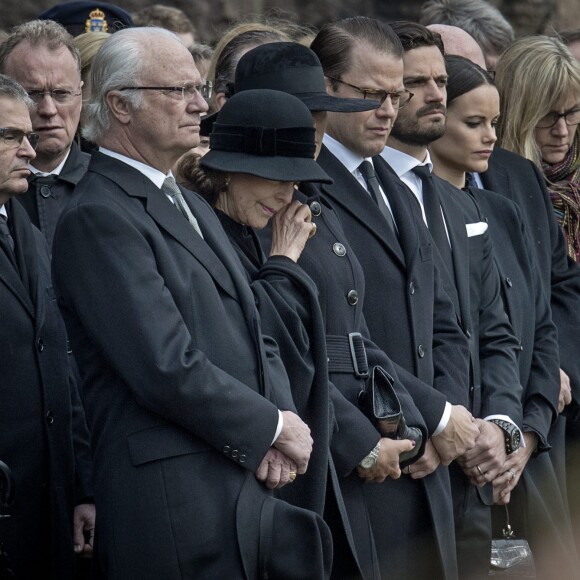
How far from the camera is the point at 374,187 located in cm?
439

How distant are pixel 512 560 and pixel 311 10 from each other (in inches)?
162

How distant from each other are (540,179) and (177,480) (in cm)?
267

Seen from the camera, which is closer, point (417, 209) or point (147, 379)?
point (147, 379)

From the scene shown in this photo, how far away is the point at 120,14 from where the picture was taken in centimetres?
574

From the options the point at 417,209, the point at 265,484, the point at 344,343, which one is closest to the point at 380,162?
the point at 417,209

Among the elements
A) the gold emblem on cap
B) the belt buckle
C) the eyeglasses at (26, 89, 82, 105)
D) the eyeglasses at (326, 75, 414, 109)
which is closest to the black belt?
the belt buckle

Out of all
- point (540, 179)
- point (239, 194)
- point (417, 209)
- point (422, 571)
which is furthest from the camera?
point (540, 179)

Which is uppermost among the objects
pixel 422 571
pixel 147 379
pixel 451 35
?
pixel 147 379

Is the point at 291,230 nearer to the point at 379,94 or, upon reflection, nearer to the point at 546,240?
the point at 379,94

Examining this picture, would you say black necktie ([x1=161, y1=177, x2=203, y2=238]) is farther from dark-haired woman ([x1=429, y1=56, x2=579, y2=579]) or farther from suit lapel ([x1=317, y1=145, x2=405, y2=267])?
dark-haired woman ([x1=429, y1=56, x2=579, y2=579])

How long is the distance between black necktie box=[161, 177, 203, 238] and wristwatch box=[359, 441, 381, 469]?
0.81 metres

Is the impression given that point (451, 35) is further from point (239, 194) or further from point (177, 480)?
point (177, 480)

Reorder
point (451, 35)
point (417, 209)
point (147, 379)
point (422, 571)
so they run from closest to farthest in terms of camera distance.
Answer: point (147, 379), point (422, 571), point (417, 209), point (451, 35)

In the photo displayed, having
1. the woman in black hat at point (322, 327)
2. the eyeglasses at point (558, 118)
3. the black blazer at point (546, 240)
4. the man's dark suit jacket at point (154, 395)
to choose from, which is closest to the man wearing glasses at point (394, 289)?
→ the woman in black hat at point (322, 327)
